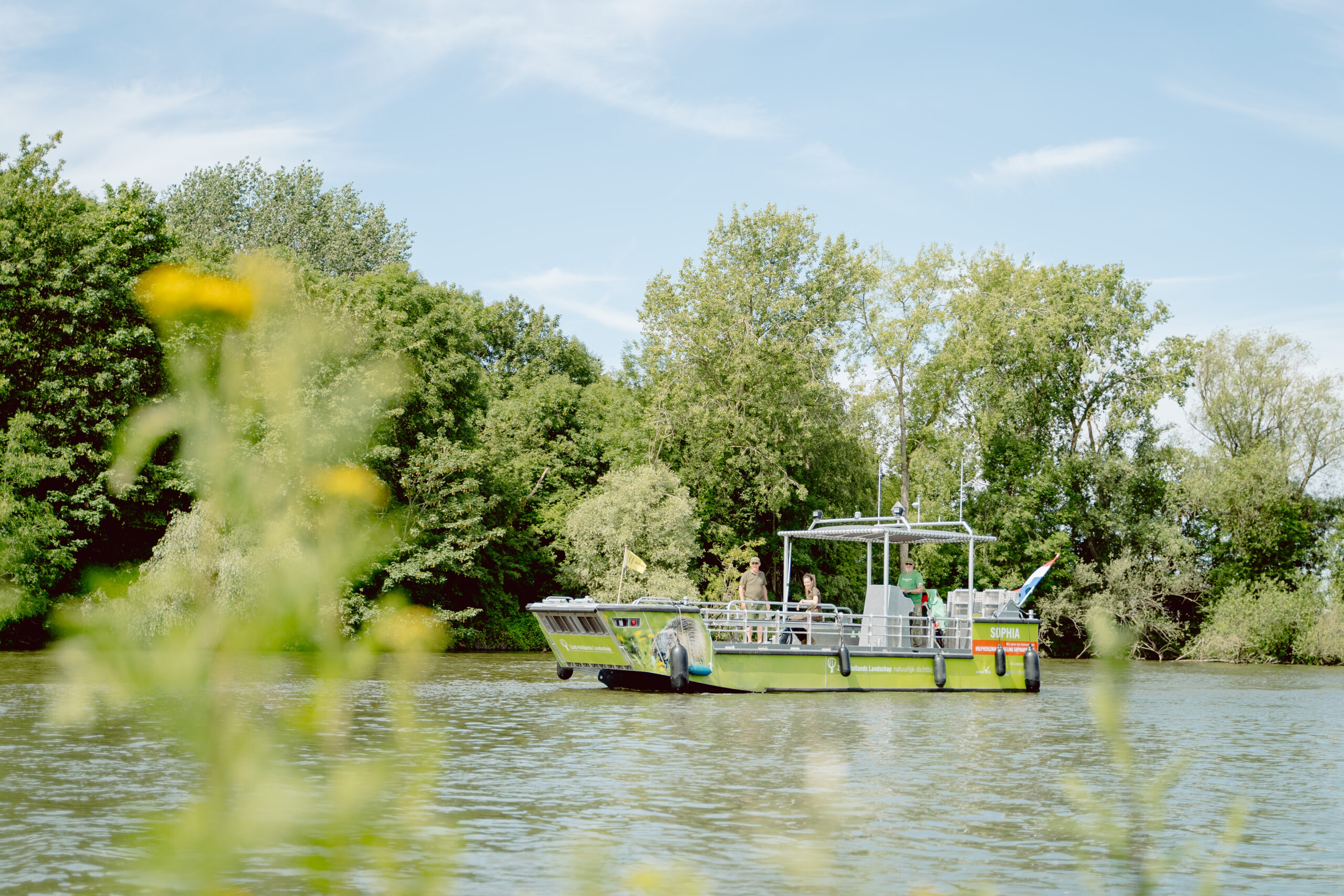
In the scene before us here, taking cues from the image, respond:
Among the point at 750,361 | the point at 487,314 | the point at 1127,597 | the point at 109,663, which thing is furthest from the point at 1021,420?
the point at 109,663

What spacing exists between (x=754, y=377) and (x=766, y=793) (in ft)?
125

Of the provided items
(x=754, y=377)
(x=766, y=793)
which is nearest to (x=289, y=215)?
(x=754, y=377)

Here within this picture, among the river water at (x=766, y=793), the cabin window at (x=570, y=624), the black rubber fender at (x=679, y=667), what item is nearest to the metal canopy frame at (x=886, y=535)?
the black rubber fender at (x=679, y=667)

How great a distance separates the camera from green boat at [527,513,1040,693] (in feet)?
80.7

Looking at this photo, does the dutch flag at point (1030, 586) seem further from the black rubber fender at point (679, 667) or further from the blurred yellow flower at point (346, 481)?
the blurred yellow flower at point (346, 481)

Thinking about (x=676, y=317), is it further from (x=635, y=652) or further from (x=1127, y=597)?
(x=635, y=652)

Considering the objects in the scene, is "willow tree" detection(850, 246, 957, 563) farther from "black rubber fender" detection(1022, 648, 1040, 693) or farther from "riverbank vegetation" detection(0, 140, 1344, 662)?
"black rubber fender" detection(1022, 648, 1040, 693)

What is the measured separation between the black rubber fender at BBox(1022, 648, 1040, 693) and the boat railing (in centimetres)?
126

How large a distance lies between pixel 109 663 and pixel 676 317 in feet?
166

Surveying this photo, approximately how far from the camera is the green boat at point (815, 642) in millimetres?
24594

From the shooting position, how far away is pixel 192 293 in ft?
5.66

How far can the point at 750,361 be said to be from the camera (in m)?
49.9

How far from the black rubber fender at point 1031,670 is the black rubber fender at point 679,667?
813 cm

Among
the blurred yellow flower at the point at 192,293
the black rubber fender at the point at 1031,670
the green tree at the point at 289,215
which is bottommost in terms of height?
the black rubber fender at the point at 1031,670
